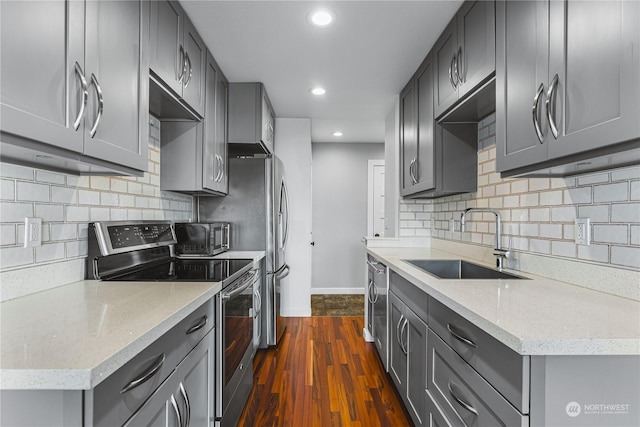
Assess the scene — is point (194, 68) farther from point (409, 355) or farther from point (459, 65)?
point (409, 355)

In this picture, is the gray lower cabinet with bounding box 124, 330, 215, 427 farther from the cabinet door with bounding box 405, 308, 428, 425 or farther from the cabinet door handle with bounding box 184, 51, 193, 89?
the cabinet door handle with bounding box 184, 51, 193, 89

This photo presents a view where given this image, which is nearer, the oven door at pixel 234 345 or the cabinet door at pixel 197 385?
the cabinet door at pixel 197 385

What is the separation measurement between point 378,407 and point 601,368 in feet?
5.23

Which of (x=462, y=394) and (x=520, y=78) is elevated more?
(x=520, y=78)

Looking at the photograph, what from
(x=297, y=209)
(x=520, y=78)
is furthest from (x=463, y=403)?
(x=297, y=209)

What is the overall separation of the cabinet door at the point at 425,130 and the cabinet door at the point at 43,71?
201 cm

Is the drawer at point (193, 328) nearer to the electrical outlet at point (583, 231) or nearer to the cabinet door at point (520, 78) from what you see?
A: the cabinet door at point (520, 78)

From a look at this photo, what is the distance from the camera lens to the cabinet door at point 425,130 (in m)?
2.32

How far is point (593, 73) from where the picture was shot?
0.98 meters

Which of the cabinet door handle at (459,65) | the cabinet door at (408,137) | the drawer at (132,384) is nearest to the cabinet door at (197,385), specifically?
the drawer at (132,384)

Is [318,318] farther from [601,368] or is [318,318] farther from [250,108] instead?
[601,368]

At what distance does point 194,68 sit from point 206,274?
1295 millimetres

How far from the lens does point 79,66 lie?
41.0 inches

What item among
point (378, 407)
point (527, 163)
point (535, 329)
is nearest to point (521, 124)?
point (527, 163)
